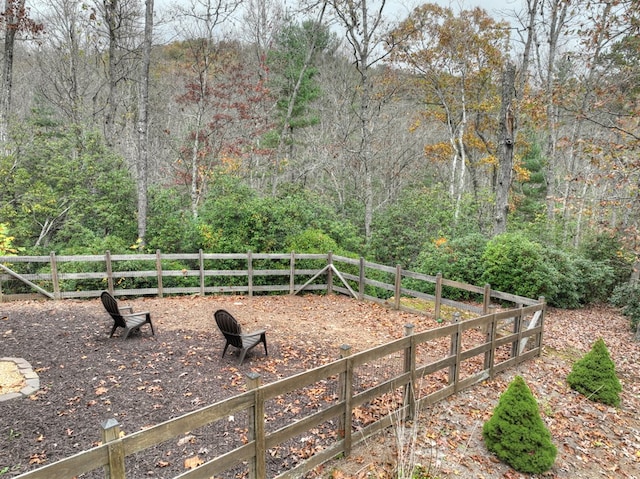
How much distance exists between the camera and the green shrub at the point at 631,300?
928cm

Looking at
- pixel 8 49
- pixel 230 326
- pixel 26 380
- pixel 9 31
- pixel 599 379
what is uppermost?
pixel 9 31

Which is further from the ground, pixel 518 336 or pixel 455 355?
pixel 455 355

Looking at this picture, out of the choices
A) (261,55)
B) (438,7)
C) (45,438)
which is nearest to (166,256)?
(45,438)

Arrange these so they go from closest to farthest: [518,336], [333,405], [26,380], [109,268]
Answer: [333,405]
[26,380]
[518,336]
[109,268]

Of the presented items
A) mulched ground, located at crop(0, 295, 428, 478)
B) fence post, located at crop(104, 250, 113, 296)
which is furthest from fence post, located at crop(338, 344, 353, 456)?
fence post, located at crop(104, 250, 113, 296)

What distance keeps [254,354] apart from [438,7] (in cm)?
1912

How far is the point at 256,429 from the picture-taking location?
130 inches

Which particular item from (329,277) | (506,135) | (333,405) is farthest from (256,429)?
(506,135)

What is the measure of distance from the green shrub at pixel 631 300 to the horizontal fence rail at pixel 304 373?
8.49 feet

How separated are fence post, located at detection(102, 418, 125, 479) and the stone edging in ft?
10.5

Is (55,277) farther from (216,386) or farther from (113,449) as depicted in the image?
(113,449)

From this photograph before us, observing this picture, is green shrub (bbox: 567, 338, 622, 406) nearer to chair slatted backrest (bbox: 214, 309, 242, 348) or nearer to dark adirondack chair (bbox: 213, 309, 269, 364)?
dark adirondack chair (bbox: 213, 309, 269, 364)

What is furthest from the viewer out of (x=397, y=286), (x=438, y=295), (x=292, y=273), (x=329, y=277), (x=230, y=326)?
(x=329, y=277)

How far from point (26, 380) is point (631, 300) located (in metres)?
11.9
